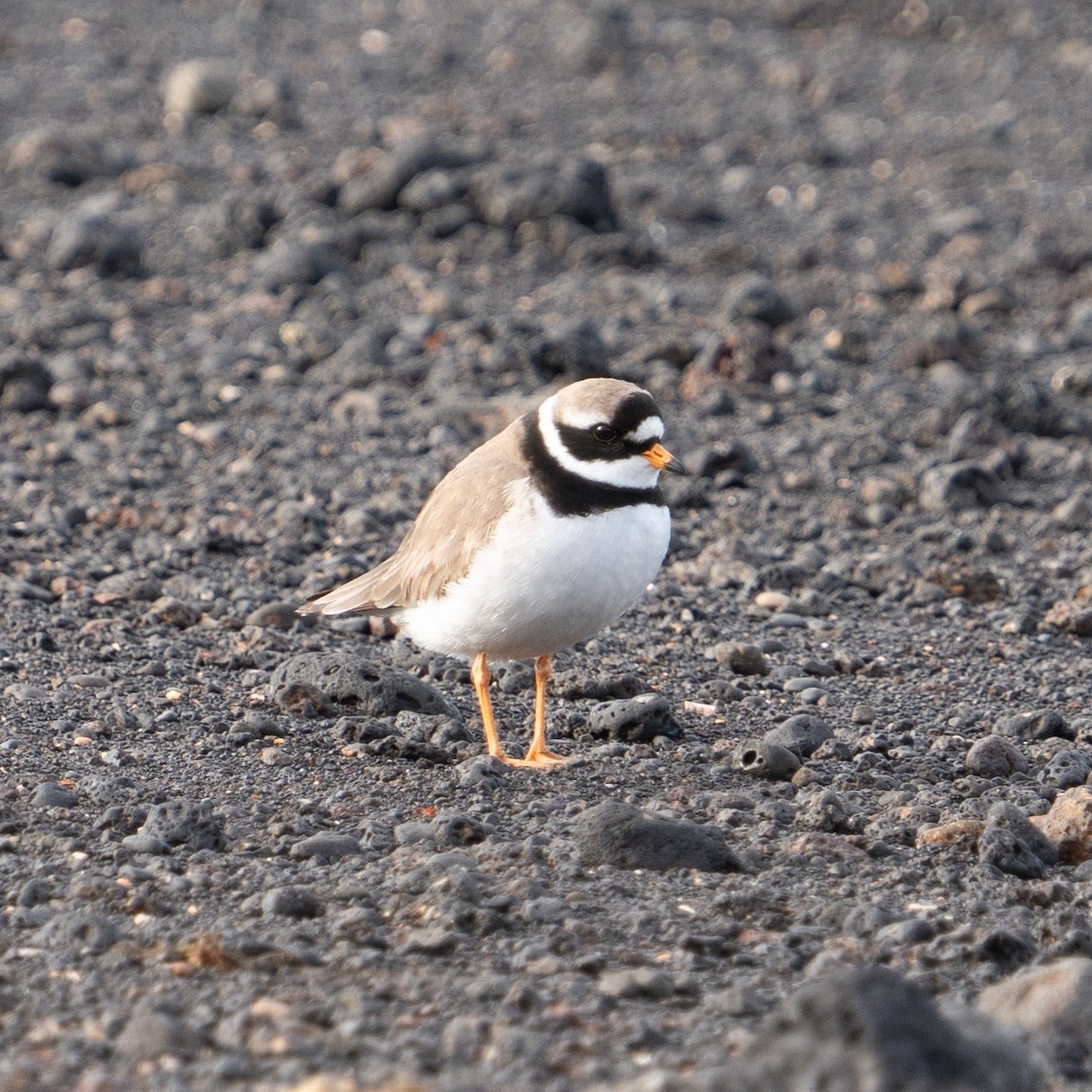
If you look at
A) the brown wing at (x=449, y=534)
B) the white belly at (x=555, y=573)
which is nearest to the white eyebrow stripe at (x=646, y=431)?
the white belly at (x=555, y=573)

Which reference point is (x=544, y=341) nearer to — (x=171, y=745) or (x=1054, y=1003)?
(x=171, y=745)

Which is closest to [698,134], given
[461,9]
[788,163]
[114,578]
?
[788,163]

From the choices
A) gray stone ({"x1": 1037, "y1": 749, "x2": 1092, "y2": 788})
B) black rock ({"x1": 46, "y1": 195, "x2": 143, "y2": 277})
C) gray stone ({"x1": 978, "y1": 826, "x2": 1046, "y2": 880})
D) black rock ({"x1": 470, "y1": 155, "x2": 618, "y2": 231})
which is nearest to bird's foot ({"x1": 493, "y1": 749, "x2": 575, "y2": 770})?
gray stone ({"x1": 978, "y1": 826, "x2": 1046, "y2": 880})

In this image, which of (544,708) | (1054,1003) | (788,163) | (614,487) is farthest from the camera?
(788,163)

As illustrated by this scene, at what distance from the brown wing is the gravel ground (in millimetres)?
333

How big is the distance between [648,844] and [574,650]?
7.07 feet

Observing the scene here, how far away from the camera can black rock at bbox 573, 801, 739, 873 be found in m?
5.02

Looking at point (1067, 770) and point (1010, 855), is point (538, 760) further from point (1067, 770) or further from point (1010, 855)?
point (1067, 770)

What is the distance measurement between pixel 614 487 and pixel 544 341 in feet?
15.0

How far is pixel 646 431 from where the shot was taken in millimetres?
5836

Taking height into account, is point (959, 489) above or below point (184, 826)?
below

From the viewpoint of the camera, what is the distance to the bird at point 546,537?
560 centimetres

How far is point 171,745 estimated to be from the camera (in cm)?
588

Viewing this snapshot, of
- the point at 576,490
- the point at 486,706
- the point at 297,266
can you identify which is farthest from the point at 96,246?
the point at 576,490
